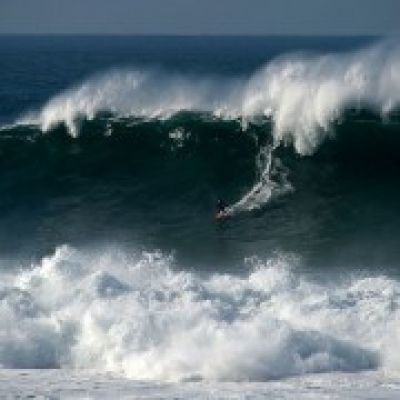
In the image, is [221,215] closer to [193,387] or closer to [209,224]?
[209,224]

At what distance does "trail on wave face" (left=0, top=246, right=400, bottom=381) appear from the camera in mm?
12734

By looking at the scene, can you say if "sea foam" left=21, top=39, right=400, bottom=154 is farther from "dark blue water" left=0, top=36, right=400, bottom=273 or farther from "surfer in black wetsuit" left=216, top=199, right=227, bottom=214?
"surfer in black wetsuit" left=216, top=199, right=227, bottom=214

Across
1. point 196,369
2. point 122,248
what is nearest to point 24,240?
point 122,248

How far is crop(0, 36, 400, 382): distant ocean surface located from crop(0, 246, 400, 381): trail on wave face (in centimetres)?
3

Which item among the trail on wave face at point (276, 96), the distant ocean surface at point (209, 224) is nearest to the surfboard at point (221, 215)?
the distant ocean surface at point (209, 224)

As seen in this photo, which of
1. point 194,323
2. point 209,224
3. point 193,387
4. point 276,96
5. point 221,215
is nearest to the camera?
point 193,387

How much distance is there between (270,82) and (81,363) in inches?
504

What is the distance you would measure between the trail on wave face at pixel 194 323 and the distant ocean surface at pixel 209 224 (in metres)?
0.03

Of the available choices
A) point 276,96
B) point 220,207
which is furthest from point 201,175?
point 276,96

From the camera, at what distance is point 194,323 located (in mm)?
13664

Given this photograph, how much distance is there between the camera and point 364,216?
19.0 m

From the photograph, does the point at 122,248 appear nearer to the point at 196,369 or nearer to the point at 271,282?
the point at 271,282

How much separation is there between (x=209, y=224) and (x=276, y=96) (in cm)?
562

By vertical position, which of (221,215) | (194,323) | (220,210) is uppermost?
(220,210)
